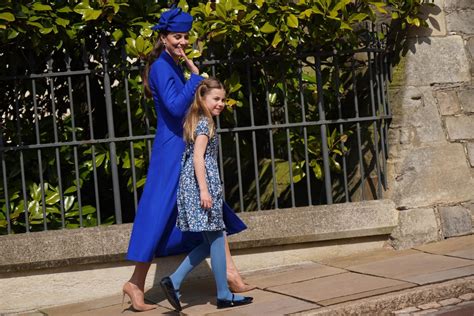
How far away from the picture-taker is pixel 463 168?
22.0ft

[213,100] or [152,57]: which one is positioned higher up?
[152,57]

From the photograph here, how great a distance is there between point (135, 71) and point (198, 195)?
1.52 m

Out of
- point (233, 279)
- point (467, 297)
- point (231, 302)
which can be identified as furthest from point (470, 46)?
point (231, 302)

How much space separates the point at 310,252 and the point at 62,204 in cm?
173

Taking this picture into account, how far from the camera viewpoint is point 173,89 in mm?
5363

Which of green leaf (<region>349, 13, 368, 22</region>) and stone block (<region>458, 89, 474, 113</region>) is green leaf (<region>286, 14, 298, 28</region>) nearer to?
green leaf (<region>349, 13, 368, 22</region>)

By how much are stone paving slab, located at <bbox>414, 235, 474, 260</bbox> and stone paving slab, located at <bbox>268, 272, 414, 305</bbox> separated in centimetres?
75

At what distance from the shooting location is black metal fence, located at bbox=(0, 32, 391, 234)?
6.21 metres

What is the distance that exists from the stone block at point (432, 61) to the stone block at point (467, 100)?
0.34ft

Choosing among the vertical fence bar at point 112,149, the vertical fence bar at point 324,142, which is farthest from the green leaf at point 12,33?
the vertical fence bar at point 324,142

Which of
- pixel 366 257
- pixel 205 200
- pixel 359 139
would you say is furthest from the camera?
pixel 359 139

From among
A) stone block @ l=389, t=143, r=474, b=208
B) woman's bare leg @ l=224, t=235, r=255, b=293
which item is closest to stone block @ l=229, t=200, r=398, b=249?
stone block @ l=389, t=143, r=474, b=208

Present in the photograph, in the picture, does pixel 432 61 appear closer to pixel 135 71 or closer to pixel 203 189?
pixel 135 71

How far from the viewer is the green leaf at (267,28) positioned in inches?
241
